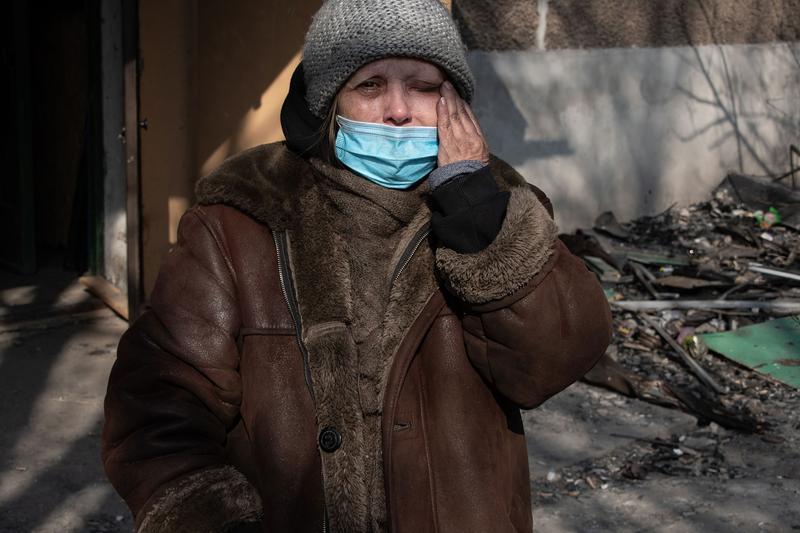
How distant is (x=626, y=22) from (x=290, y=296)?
6.65m

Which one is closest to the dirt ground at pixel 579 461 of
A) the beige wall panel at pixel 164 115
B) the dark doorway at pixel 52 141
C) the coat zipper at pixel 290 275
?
the beige wall panel at pixel 164 115

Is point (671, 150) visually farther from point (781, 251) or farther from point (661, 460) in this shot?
point (661, 460)

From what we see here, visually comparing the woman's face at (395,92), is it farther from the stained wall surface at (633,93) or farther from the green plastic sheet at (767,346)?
the stained wall surface at (633,93)

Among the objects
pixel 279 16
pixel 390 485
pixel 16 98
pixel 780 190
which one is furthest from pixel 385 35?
pixel 780 190

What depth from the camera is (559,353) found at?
176 cm

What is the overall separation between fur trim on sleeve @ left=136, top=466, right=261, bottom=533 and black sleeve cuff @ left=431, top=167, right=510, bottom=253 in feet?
1.84

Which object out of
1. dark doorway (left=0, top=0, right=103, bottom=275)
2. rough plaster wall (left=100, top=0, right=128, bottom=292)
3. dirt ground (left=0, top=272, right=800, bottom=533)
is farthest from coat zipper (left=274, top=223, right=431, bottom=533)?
dark doorway (left=0, top=0, right=103, bottom=275)

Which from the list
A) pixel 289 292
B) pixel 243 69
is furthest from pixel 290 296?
pixel 243 69

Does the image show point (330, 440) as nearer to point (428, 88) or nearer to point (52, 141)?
point (428, 88)

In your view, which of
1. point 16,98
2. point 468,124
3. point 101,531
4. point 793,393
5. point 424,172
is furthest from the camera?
point 16,98

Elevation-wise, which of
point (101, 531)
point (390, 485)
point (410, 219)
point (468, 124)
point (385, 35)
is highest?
point (385, 35)

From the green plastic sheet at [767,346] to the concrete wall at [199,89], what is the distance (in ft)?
9.26

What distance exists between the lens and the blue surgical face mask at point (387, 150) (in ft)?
6.39

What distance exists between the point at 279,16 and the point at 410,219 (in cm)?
398
